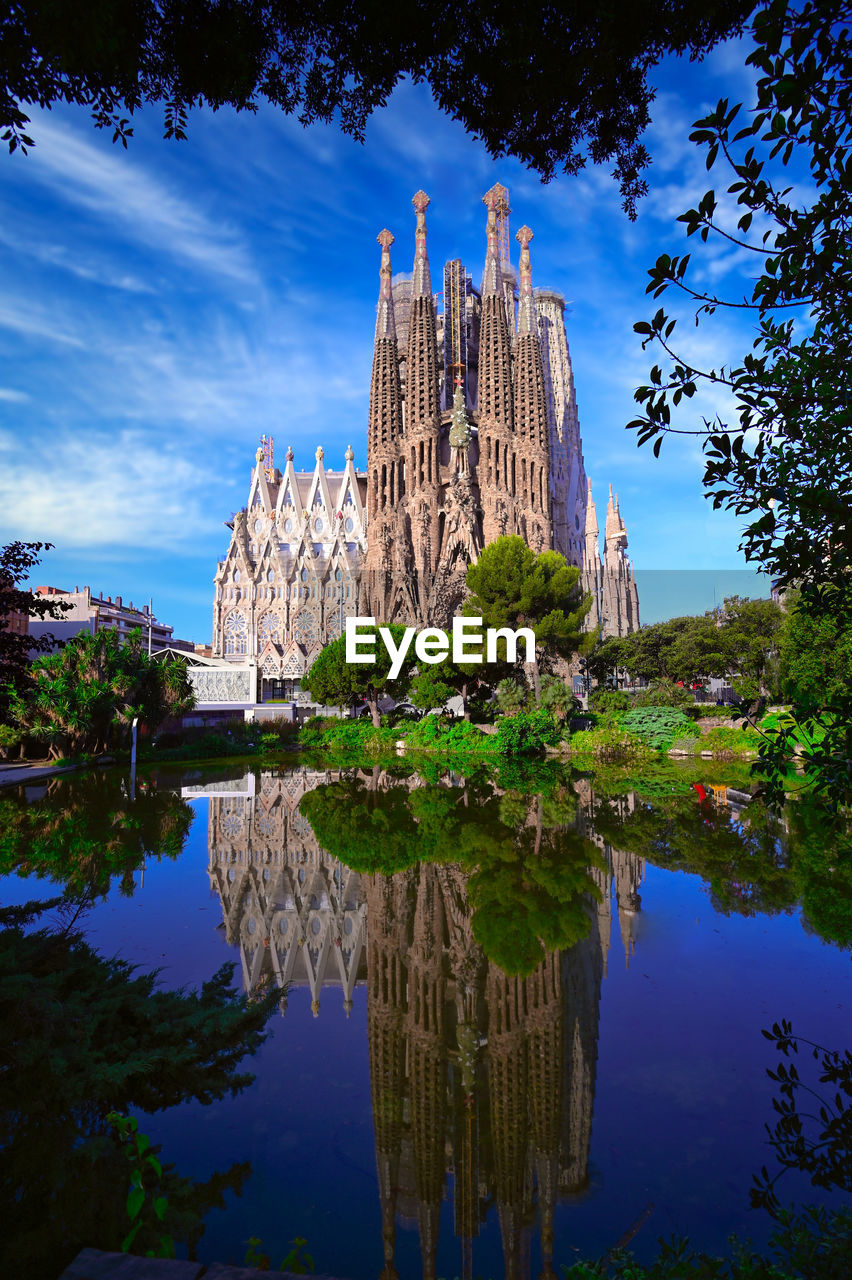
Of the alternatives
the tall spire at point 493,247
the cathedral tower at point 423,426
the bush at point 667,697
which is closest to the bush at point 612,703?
the bush at point 667,697

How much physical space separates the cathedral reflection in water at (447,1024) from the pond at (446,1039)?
0.02 metres

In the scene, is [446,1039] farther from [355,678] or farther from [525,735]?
[355,678]

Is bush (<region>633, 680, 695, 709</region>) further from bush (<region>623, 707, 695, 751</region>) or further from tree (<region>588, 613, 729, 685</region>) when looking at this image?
tree (<region>588, 613, 729, 685</region>)

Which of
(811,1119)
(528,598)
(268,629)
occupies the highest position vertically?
(268,629)

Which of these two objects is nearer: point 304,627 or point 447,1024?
point 447,1024

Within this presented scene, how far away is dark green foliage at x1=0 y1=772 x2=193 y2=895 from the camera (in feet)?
24.3

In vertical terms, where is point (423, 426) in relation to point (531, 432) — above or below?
above

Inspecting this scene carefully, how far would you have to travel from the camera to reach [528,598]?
25328mm

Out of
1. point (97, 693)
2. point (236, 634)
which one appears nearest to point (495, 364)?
point (236, 634)

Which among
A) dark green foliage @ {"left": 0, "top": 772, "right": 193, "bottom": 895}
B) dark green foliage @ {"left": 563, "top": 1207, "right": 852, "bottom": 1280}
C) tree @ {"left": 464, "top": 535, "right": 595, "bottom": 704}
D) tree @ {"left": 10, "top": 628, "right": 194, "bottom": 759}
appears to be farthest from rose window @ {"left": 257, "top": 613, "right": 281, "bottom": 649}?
dark green foliage @ {"left": 563, "top": 1207, "right": 852, "bottom": 1280}

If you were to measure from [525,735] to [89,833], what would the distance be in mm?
15086

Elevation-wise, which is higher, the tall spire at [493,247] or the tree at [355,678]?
the tall spire at [493,247]

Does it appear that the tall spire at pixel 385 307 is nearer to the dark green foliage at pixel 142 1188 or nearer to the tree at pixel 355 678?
the tree at pixel 355 678

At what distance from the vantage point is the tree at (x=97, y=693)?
18.6 m
